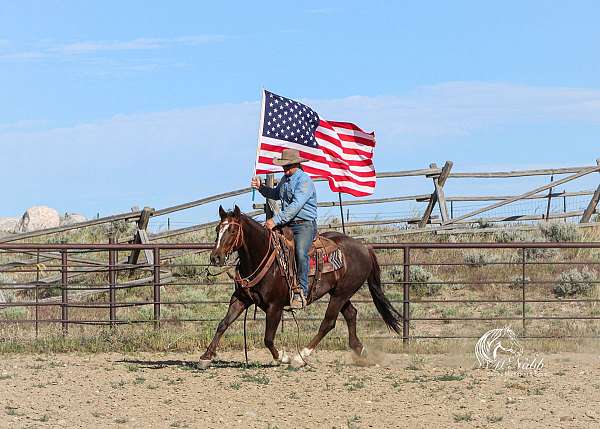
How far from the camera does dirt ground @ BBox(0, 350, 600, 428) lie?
923 cm

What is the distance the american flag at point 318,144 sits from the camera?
572 inches

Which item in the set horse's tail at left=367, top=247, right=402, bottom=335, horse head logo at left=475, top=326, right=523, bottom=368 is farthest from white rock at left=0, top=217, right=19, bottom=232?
horse head logo at left=475, top=326, right=523, bottom=368

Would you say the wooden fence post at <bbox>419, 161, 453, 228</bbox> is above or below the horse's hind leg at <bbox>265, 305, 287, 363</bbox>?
above

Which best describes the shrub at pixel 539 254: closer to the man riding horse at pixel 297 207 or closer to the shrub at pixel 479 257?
the shrub at pixel 479 257

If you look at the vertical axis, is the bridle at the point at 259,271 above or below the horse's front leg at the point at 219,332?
above

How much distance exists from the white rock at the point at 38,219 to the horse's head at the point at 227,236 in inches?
938

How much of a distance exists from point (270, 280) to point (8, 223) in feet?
85.7

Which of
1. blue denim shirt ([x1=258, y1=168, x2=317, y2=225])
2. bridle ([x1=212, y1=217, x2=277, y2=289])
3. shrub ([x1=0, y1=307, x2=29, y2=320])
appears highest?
blue denim shirt ([x1=258, y1=168, x2=317, y2=225])

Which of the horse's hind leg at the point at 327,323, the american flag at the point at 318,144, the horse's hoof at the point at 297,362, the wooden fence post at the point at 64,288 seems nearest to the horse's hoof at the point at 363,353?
the horse's hind leg at the point at 327,323

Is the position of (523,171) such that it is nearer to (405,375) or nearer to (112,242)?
(112,242)

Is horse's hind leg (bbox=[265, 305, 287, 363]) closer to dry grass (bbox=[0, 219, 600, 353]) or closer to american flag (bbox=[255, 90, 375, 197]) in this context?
dry grass (bbox=[0, 219, 600, 353])

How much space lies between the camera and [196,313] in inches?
763

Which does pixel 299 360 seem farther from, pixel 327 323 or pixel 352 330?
pixel 352 330

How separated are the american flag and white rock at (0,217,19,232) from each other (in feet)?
71.3
